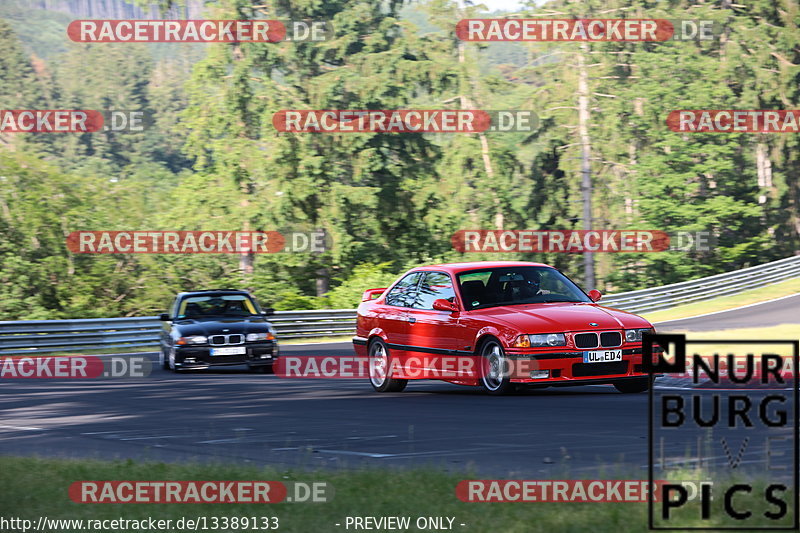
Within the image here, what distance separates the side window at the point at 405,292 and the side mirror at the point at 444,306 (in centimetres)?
92

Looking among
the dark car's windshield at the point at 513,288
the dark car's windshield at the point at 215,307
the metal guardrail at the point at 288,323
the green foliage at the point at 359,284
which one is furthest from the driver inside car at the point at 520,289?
the green foliage at the point at 359,284

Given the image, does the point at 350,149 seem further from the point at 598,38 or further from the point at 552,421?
the point at 552,421

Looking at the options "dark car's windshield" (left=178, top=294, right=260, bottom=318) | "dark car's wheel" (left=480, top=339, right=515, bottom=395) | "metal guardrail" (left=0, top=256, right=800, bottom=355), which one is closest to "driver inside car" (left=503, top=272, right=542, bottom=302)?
"dark car's wheel" (left=480, top=339, right=515, bottom=395)

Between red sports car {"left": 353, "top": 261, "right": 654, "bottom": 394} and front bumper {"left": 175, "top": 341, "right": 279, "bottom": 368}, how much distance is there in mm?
4502

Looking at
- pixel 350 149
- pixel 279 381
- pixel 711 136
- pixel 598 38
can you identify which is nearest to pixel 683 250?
pixel 711 136

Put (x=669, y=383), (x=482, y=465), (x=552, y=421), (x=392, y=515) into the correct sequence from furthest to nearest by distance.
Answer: (x=669, y=383) < (x=552, y=421) < (x=482, y=465) < (x=392, y=515)

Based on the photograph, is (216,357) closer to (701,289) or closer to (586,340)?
(586,340)

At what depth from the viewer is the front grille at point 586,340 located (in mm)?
14883

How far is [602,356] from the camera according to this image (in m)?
14.9

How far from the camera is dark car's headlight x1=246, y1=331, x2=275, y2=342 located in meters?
22.2

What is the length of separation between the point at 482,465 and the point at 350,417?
4467 mm

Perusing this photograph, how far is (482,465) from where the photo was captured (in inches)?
373

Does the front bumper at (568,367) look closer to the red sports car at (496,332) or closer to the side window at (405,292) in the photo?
the red sports car at (496,332)

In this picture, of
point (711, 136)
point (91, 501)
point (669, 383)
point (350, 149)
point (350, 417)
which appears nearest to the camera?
point (91, 501)
